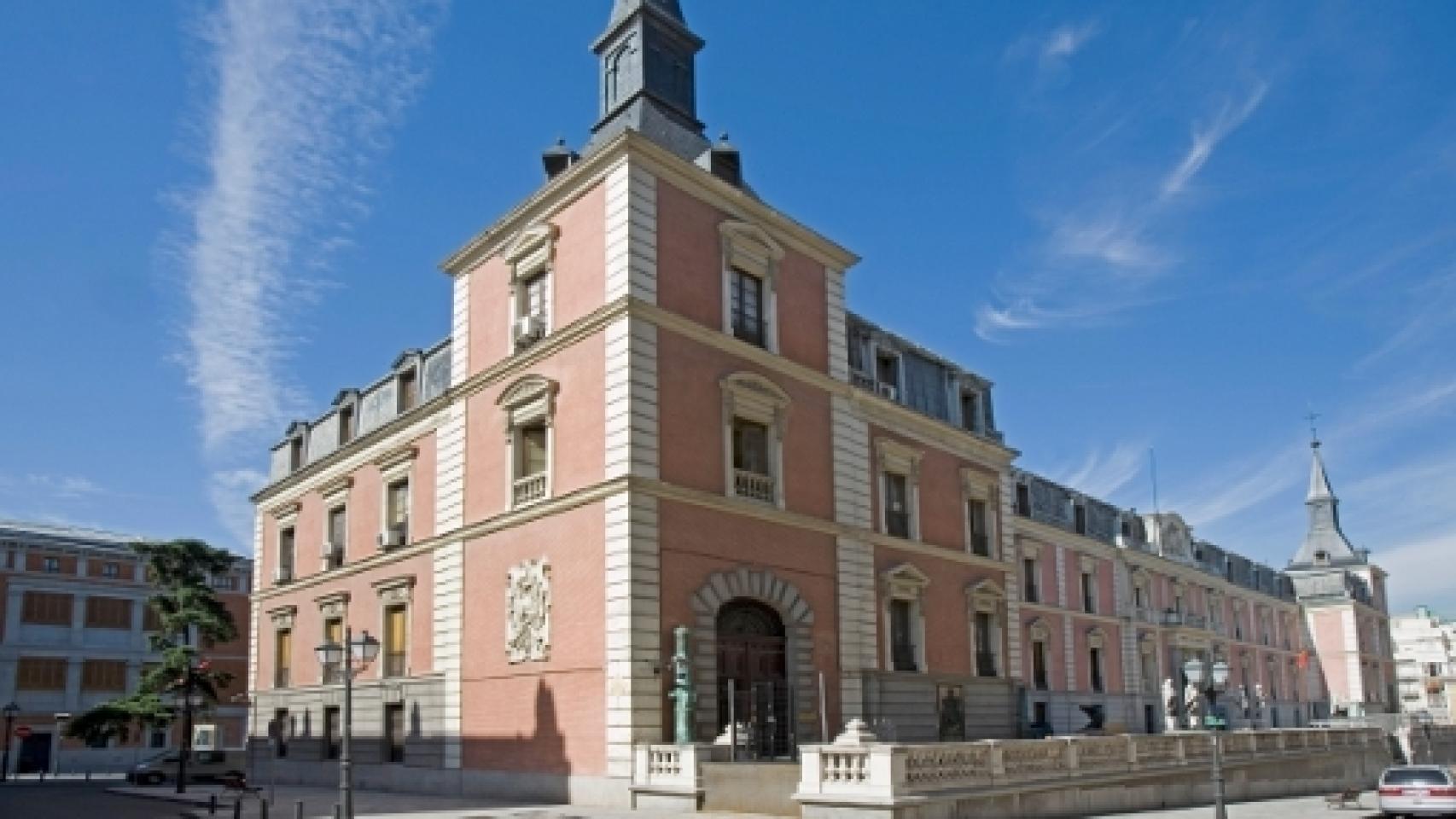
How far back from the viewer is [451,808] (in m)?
21.5

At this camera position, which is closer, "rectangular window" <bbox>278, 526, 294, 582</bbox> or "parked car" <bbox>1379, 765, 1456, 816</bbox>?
"parked car" <bbox>1379, 765, 1456, 816</bbox>

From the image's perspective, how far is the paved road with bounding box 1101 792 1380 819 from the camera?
69.4 ft

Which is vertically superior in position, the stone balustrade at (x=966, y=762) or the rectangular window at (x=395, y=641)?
the rectangular window at (x=395, y=641)

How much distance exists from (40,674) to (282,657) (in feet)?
94.1

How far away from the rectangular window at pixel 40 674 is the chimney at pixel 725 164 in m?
47.6

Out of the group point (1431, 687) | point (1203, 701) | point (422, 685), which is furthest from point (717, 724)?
point (1431, 687)

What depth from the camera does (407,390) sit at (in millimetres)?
32031

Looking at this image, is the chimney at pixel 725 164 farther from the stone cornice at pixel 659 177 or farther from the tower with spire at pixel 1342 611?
the tower with spire at pixel 1342 611

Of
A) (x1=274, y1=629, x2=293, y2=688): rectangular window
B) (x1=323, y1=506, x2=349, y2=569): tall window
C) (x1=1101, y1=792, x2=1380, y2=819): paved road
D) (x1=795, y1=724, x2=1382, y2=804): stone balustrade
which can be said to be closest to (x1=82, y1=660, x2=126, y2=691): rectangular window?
(x1=274, y1=629, x2=293, y2=688): rectangular window

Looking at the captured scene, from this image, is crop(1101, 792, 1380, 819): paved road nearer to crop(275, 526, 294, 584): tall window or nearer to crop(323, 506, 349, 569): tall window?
crop(323, 506, 349, 569): tall window

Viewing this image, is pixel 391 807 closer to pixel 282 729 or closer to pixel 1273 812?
pixel 282 729

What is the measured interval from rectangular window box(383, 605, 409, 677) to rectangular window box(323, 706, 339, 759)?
3.32 m

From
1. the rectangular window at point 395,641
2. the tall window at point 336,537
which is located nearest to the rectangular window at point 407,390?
the tall window at point 336,537

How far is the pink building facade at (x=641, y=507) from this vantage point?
869 inches
